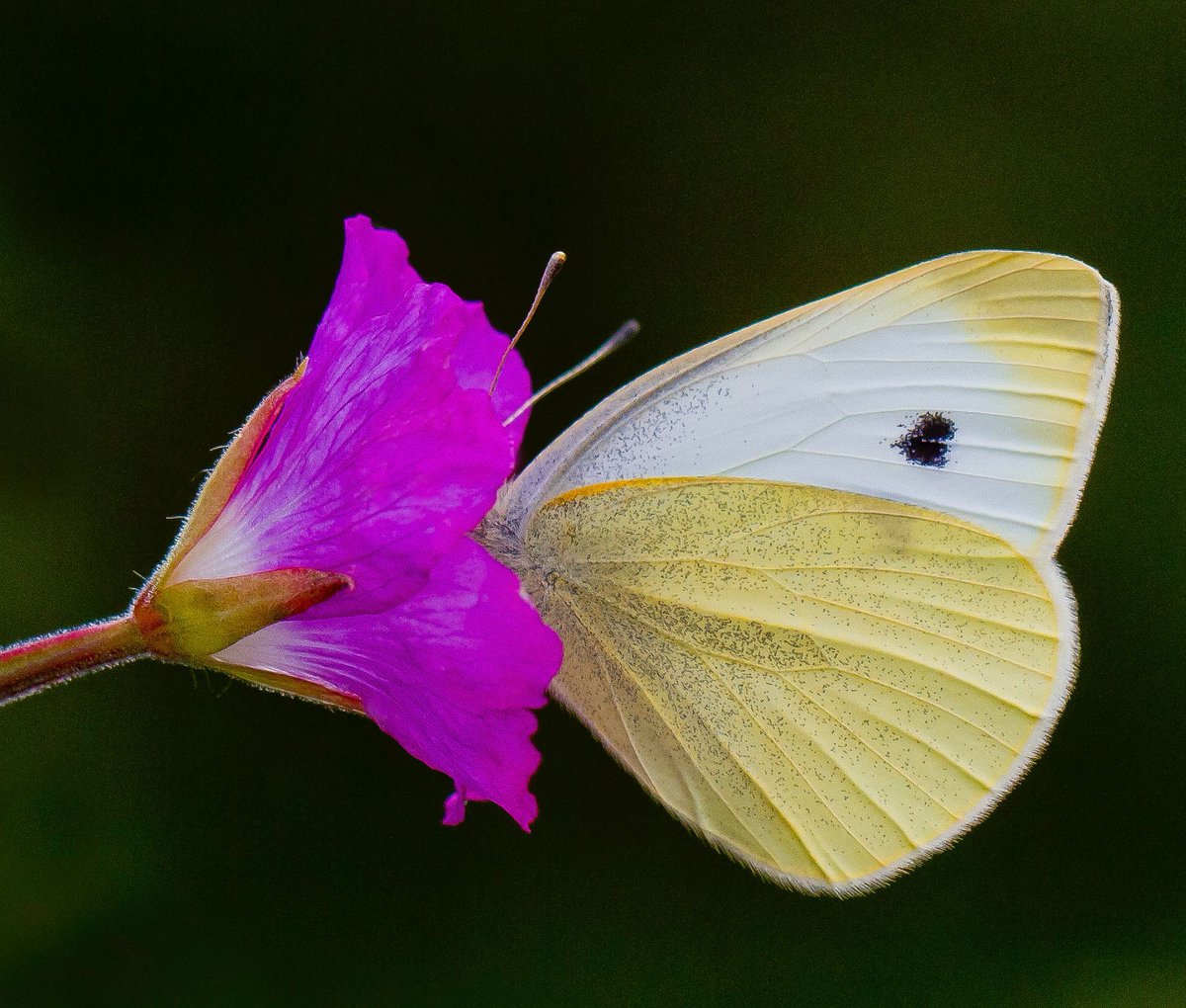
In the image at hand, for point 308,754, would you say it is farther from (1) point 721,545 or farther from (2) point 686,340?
(1) point 721,545

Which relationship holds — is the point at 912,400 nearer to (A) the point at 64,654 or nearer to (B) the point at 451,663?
(B) the point at 451,663

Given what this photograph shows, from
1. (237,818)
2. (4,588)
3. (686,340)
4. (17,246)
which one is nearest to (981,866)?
(686,340)

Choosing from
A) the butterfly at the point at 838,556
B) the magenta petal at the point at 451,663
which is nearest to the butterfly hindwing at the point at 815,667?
the butterfly at the point at 838,556

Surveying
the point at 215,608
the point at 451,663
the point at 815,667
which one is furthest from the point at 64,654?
the point at 815,667

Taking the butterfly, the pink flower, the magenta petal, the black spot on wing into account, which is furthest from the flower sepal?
the black spot on wing

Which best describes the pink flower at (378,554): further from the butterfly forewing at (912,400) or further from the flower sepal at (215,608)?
the butterfly forewing at (912,400)
